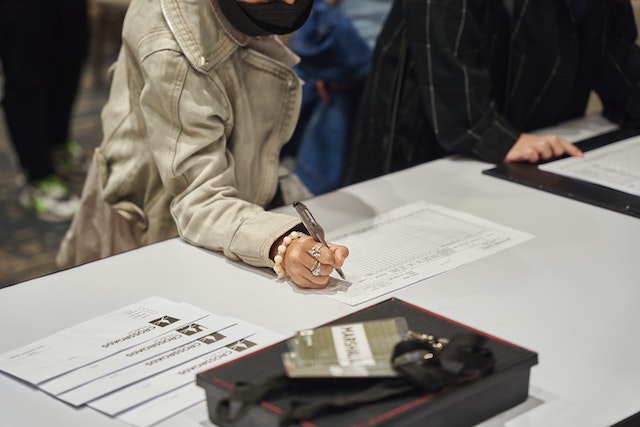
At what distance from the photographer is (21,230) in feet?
11.4

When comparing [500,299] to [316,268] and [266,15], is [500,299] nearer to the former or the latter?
[316,268]

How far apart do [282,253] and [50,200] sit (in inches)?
95.3

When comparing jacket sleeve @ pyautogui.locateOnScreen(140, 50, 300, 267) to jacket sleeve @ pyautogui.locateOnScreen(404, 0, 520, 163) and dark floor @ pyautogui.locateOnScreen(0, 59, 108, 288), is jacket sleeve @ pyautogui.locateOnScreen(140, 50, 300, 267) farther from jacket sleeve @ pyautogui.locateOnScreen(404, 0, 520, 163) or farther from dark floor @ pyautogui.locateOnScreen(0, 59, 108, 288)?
dark floor @ pyautogui.locateOnScreen(0, 59, 108, 288)

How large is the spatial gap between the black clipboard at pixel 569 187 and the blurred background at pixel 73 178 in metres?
0.97

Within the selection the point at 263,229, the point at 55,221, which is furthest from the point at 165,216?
the point at 55,221

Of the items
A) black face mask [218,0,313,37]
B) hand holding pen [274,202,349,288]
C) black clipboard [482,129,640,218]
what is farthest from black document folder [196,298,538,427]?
black clipboard [482,129,640,218]

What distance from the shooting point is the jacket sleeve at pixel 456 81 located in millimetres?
1908

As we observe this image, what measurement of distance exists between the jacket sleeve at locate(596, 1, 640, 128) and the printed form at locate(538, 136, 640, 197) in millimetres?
215

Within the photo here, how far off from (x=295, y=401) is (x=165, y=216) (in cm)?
72

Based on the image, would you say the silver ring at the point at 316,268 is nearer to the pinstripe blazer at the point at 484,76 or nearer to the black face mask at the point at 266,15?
the black face mask at the point at 266,15

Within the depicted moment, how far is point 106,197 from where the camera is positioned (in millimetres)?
1630

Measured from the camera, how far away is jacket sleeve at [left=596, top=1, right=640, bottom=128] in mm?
2168

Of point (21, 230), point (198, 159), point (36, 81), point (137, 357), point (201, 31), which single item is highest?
point (201, 31)

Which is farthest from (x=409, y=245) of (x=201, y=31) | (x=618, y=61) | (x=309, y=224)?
(x=618, y=61)
